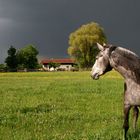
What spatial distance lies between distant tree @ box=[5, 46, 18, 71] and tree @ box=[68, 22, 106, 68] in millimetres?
21974

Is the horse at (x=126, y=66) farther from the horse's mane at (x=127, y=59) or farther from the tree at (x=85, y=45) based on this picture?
the tree at (x=85, y=45)

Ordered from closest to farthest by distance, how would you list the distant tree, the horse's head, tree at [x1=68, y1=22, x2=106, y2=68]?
the horse's head
tree at [x1=68, y1=22, x2=106, y2=68]
the distant tree

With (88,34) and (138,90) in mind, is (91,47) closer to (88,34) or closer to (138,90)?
(88,34)

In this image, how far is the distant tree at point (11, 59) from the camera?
551 feet

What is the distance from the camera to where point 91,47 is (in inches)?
6535

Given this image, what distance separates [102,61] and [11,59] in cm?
15950

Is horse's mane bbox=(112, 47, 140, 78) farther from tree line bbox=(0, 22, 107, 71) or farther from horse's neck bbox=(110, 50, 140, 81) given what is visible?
tree line bbox=(0, 22, 107, 71)

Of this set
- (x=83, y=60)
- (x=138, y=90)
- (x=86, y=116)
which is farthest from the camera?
(x=83, y=60)

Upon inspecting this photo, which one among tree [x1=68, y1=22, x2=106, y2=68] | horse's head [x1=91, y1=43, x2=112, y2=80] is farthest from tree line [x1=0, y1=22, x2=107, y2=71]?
horse's head [x1=91, y1=43, x2=112, y2=80]

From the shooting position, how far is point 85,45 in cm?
16725

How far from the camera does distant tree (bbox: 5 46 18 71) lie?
551 feet

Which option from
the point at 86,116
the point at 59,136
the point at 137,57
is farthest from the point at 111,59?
the point at 86,116

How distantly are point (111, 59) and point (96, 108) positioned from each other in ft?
32.8

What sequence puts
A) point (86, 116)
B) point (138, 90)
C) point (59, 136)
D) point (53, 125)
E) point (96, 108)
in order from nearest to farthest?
point (138, 90), point (59, 136), point (53, 125), point (86, 116), point (96, 108)
